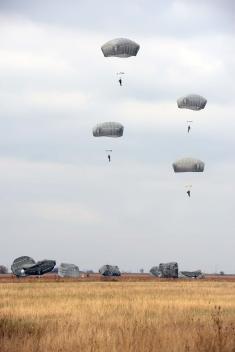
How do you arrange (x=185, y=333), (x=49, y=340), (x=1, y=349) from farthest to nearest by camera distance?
1. (x=185, y=333)
2. (x=49, y=340)
3. (x=1, y=349)

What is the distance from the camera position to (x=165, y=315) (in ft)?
75.3

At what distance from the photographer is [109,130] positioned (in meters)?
51.0

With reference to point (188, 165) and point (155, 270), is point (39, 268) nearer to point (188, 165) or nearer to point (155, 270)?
point (155, 270)

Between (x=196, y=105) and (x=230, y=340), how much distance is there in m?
39.1

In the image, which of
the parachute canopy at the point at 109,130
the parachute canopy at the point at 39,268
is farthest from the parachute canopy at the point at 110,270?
the parachute canopy at the point at 109,130

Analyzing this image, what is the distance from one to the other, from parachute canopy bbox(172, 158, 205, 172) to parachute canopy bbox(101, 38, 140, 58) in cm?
1073

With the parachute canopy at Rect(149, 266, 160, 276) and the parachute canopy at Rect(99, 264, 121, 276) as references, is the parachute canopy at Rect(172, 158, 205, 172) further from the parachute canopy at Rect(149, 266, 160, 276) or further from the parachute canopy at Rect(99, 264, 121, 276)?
the parachute canopy at Rect(149, 266, 160, 276)

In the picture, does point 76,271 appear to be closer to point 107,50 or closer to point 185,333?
point 107,50

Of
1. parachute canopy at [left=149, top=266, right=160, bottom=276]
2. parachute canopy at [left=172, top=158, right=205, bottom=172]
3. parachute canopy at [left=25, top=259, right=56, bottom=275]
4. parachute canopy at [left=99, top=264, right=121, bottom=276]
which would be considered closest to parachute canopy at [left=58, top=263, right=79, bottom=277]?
parachute canopy at [left=99, top=264, right=121, bottom=276]

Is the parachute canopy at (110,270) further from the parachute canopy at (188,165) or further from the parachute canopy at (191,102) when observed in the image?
the parachute canopy at (191,102)

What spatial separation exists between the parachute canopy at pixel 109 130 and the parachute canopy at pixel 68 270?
6169cm

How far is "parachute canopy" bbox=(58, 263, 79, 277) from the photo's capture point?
11038 centimetres

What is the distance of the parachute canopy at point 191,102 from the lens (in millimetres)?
50500

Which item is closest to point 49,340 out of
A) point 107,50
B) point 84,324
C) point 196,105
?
point 84,324
